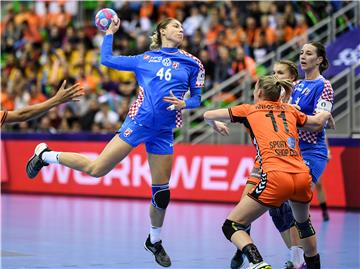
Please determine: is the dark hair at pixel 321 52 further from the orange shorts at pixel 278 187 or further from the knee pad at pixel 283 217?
the orange shorts at pixel 278 187

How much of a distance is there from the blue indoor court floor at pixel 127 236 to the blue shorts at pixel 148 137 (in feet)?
4.20

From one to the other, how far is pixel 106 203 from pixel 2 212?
269 centimetres

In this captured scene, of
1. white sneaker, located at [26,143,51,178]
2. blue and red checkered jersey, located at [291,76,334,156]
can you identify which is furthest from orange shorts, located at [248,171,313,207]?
white sneaker, located at [26,143,51,178]

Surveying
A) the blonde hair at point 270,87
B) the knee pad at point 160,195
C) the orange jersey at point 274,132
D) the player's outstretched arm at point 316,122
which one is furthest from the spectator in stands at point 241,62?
the orange jersey at point 274,132

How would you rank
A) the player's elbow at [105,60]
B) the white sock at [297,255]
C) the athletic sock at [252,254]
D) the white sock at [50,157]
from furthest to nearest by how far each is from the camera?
the white sock at [50,157]
the player's elbow at [105,60]
the white sock at [297,255]
the athletic sock at [252,254]

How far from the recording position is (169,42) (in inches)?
381

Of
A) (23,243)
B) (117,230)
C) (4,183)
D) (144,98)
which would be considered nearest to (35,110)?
A: (144,98)

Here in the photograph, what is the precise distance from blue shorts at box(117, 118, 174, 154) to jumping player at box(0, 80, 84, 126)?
5.27 feet

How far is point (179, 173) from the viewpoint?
18281 mm

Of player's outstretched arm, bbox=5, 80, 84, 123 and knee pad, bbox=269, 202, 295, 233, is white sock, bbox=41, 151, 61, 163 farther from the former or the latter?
knee pad, bbox=269, 202, 295, 233

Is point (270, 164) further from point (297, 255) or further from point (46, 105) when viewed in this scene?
point (46, 105)

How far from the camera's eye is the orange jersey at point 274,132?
7840 millimetres

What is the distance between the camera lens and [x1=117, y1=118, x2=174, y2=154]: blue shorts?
9.45m

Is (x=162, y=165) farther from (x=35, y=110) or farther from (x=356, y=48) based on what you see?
(x=356, y=48)
